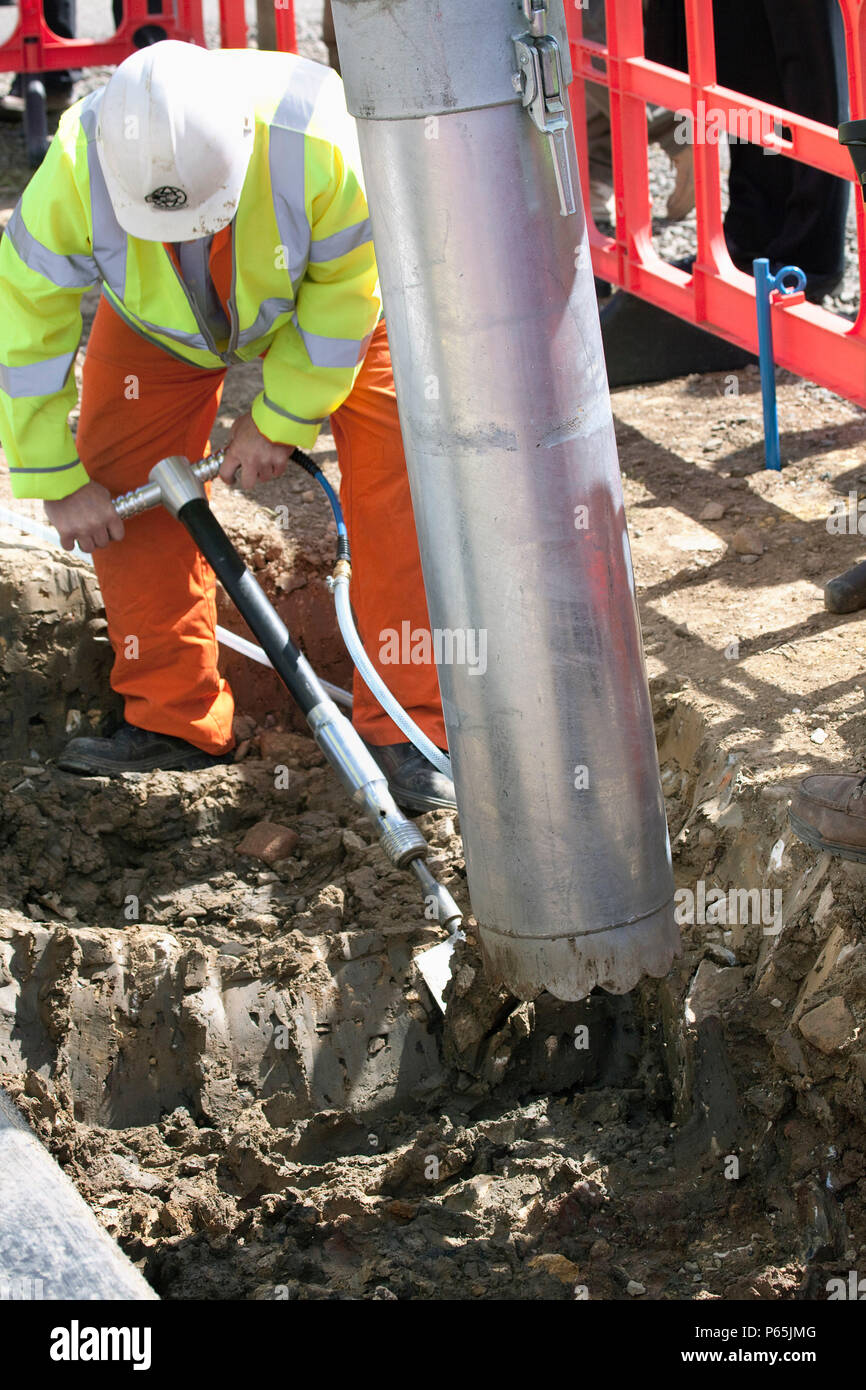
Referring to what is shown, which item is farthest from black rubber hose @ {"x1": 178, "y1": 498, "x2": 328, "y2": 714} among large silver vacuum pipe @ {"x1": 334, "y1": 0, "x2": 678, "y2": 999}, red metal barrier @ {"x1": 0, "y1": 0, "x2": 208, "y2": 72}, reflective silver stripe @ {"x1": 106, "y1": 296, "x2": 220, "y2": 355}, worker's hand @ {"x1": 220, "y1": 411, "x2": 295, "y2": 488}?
red metal barrier @ {"x1": 0, "y1": 0, "x2": 208, "y2": 72}

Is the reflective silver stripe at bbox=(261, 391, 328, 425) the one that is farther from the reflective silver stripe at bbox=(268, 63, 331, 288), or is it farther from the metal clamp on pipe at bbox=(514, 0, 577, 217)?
the metal clamp on pipe at bbox=(514, 0, 577, 217)

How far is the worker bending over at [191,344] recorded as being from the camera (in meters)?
2.94

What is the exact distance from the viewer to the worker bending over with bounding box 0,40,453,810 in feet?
9.63

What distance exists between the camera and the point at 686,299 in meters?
4.92

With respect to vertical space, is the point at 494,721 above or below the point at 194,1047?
above

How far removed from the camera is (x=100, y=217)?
10.2ft

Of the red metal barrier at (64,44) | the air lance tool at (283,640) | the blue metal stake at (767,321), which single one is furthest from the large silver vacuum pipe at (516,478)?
the red metal barrier at (64,44)

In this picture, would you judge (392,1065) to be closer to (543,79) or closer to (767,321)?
(543,79)

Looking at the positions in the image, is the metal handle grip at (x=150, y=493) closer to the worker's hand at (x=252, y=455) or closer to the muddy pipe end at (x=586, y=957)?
the worker's hand at (x=252, y=455)

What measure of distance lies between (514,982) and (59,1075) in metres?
1.14

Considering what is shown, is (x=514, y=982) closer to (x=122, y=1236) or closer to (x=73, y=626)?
(x=122, y=1236)

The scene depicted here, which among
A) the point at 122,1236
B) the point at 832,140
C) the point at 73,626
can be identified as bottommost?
the point at 122,1236

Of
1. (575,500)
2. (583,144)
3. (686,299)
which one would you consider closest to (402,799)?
(575,500)
